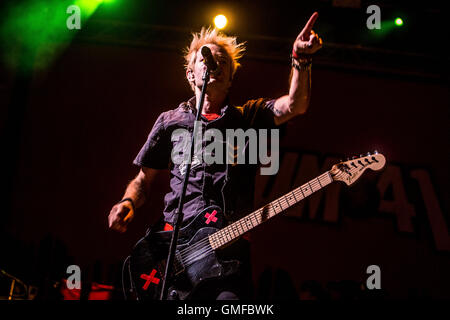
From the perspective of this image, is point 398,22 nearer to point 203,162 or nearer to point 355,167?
point 355,167

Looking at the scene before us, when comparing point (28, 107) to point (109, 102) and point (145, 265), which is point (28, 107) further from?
point (145, 265)

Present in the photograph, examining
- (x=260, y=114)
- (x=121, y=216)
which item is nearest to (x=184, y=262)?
(x=121, y=216)

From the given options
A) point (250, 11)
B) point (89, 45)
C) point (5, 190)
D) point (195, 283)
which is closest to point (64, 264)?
point (5, 190)

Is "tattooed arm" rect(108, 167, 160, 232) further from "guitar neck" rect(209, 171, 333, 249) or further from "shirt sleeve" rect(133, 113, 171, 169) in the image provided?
"guitar neck" rect(209, 171, 333, 249)

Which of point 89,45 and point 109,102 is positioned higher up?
point 89,45

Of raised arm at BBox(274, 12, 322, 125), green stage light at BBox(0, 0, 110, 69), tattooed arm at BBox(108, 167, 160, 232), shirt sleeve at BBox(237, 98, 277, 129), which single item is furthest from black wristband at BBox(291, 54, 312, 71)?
green stage light at BBox(0, 0, 110, 69)

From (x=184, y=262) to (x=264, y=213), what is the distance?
1.61 ft

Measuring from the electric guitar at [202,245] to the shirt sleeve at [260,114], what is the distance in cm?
42

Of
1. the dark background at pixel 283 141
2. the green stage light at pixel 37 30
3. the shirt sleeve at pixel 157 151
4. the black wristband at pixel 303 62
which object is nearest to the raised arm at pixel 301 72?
the black wristband at pixel 303 62

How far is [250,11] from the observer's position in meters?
5.27

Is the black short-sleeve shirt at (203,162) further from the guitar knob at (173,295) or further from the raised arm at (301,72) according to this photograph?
the guitar knob at (173,295)

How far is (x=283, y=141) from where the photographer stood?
5.15 meters

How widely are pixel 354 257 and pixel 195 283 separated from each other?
3.46m

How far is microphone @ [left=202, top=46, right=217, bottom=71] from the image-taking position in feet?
6.82
